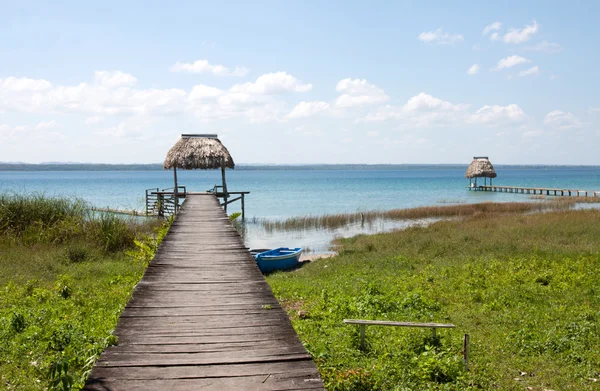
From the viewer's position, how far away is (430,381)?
19.2ft

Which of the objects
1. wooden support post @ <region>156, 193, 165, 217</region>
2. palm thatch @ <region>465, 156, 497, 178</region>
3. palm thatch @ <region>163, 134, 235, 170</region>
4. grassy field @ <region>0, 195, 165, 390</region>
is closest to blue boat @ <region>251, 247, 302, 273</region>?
grassy field @ <region>0, 195, 165, 390</region>

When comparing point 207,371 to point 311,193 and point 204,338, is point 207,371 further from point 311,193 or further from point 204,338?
point 311,193

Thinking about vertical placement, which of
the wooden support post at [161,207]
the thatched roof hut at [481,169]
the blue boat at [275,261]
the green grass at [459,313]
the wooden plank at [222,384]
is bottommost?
the blue boat at [275,261]

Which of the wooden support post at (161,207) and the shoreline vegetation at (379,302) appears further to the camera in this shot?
the wooden support post at (161,207)

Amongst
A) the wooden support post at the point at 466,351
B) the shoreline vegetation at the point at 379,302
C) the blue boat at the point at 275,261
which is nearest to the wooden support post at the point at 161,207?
the shoreline vegetation at the point at 379,302

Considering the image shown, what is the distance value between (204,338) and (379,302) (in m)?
5.41

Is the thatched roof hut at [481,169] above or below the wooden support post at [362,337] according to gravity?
above

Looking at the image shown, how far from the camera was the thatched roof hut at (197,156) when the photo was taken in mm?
27125

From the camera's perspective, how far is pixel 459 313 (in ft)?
28.3

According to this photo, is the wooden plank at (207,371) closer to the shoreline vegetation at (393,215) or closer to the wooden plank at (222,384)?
the wooden plank at (222,384)

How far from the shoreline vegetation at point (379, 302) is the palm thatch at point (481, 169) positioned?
44.3 metres

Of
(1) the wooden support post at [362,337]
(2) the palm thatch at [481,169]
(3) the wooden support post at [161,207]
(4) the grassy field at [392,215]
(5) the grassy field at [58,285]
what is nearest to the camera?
(5) the grassy field at [58,285]

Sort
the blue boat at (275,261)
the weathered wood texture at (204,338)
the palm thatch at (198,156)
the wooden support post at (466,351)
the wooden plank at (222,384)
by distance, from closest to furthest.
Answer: the wooden plank at (222,384)
the weathered wood texture at (204,338)
the wooden support post at (466,351)
the blue boat at (275,261)
the palm thatch at (198,156)

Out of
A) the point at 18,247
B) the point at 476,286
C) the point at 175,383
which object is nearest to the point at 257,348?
the point at 175,383
